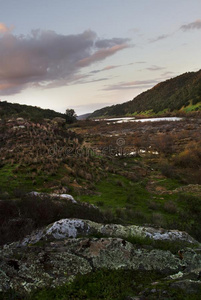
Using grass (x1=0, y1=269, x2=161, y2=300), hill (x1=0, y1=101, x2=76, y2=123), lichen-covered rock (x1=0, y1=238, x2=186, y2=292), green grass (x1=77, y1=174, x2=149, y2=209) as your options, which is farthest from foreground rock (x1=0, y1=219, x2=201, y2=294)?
hill (x1=0, y1=101, x2=76, y2=123)

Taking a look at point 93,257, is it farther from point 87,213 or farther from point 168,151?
point 168,151

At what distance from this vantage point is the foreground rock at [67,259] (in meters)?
4.12

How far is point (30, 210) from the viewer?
24.3ft

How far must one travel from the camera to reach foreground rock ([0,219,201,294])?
13.5 ft

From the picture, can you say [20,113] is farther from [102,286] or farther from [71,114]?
[71,114]

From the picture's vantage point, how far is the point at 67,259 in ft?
15.5

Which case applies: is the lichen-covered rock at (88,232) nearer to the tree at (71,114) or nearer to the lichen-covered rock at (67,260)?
the lichen-covered rock at (67,260)

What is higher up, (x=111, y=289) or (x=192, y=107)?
(x=192, y=107)

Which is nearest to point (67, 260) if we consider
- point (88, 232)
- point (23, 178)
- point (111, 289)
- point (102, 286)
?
point (102, 286)

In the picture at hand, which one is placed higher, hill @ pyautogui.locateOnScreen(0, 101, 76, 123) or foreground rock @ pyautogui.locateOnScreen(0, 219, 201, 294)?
hill @ pyautogui.locateOnScreen(0, 101, 76, 123)

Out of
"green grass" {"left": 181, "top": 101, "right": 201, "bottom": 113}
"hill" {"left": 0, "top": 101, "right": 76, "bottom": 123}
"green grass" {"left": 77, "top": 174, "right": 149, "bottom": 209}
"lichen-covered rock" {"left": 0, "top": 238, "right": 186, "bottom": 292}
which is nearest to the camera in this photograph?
"lichen-covered rock" {"left": 0, "top": 238, "right": 186, "bottom": 292}

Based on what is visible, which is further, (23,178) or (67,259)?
(23,178)

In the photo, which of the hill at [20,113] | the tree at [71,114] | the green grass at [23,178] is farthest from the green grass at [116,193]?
the tree at [71,114]

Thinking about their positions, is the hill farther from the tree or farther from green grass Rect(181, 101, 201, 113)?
green grass Rect(181, 101, 201, 113)
